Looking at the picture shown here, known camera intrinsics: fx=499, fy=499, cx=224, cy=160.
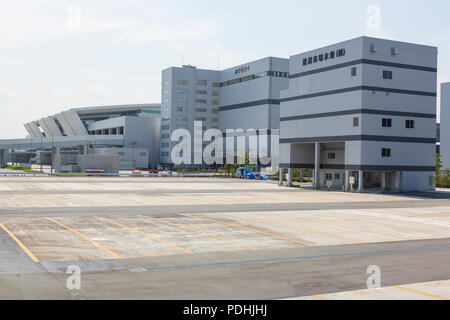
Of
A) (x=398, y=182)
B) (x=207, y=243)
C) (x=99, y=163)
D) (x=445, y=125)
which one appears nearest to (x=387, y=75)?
(x=398, y=182)

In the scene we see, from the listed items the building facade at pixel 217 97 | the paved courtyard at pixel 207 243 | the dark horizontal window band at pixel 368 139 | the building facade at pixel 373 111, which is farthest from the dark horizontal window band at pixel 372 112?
the building facade at pixel 217 97

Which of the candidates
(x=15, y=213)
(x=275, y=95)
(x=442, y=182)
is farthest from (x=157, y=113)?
(x=15, y=213)

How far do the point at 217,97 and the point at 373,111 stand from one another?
356 feet

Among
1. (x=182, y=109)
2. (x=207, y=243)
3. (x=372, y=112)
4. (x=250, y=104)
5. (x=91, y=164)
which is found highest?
(x=250, y=104)

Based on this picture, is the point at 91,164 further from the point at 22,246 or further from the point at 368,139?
the point at 22,246

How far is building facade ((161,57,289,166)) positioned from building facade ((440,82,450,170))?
4477 centimetres

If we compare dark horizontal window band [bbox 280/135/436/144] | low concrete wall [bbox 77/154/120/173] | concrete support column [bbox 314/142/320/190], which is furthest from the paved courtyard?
low concrete wall [bbox 77/154/120/173]

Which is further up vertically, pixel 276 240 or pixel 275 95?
pixel 275 95

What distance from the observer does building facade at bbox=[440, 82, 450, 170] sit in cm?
11950

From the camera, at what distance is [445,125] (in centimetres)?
12038

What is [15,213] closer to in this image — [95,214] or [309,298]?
[95,214]

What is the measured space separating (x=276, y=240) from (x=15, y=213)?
1862 centimetres

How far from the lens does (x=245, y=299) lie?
1308 centimetres

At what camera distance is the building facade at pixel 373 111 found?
218 ft
